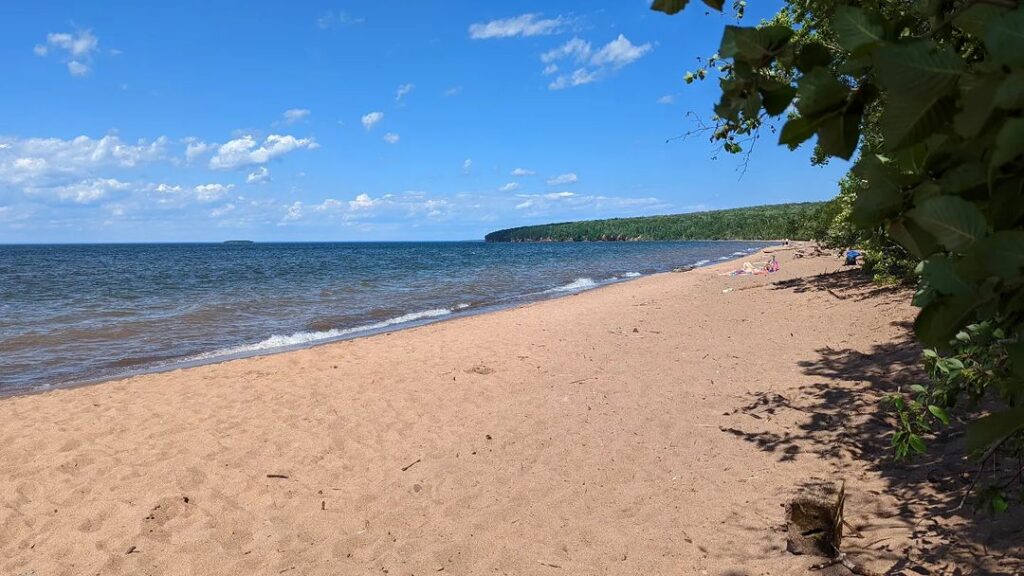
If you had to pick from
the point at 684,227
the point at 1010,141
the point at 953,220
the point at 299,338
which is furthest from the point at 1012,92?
the point at 684,227

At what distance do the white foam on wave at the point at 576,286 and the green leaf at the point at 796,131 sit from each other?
21582 mm

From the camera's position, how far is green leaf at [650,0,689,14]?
0.94 m

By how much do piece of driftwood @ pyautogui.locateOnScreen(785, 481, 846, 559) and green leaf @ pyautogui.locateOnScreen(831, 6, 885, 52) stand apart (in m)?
2.88

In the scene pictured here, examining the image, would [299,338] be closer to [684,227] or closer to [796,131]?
[796,131]

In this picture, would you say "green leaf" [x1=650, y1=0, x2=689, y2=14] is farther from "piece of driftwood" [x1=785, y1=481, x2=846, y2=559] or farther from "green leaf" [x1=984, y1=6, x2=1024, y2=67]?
"piece of driftwood" [x1=785, y1=481, x2=846, y2=559]

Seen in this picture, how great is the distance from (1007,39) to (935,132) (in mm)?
136

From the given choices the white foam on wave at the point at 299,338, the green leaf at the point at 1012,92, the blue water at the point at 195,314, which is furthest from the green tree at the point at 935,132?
the white foam on wave at the point at 299,338

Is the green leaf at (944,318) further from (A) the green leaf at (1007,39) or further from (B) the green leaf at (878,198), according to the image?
(A) the green leaf at (1007,39)

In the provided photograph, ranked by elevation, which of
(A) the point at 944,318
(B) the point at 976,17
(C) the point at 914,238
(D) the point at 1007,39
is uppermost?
(B) the point at 976,17

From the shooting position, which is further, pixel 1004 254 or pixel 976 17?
pixel 976 17

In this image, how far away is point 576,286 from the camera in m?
25.0

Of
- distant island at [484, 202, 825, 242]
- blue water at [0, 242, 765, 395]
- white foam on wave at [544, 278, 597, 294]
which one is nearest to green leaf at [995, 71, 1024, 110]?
blue water at [0, 242, 765, 395]

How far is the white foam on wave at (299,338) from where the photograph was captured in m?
11.3

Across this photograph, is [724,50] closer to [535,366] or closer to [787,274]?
[535,366]
